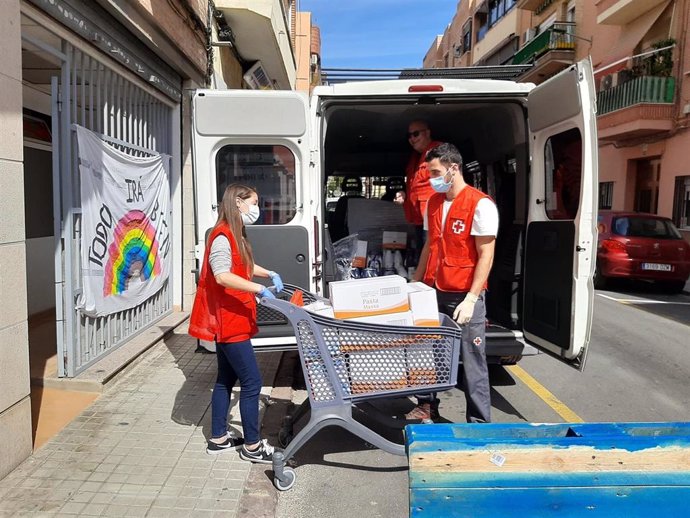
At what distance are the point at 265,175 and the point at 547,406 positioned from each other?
311cm

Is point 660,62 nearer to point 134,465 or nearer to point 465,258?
point 465,258

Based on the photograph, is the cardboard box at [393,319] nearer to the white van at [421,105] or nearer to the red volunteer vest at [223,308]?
the red volunteer vest at [223,308]

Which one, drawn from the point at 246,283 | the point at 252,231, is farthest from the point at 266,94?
the point at 246,283

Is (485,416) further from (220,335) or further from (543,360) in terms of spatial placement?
(543,360)

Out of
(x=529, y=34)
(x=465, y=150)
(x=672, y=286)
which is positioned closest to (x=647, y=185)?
(x=672, y=286)

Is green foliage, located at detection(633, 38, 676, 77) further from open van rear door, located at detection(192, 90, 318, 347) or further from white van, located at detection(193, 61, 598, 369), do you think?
open van rear door, located at detection(192, 90, 318, 347)

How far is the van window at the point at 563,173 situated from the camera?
447 cm

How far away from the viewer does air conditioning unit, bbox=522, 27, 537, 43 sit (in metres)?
27.2

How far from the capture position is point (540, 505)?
2.14m

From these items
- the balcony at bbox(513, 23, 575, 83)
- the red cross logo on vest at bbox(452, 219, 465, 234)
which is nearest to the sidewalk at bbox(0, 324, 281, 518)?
the red cross logo on vest at bbox(452, 219, 465, 234)

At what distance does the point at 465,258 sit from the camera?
13.1 feet

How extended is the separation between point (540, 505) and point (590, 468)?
238mm

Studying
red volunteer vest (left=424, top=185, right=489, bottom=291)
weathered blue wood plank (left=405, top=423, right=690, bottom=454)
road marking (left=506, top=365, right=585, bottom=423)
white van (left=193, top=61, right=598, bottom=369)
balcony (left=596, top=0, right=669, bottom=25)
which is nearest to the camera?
weathered blue wood plank (left=405, top=423, right=690, bottom=454)

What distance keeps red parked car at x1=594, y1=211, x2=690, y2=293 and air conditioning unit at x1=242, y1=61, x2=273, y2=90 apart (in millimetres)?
8158
